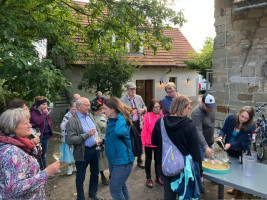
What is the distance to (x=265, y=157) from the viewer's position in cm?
553

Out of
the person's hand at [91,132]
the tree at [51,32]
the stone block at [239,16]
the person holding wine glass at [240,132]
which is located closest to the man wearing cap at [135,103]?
the tree at [51,32]

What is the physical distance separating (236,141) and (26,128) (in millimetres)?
2875

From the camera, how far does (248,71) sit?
5301 millimetres

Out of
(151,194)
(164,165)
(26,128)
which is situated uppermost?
(26,128)

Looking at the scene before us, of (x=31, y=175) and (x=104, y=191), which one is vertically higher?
(x=31, y=175)

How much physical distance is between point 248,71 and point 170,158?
3.88 metres

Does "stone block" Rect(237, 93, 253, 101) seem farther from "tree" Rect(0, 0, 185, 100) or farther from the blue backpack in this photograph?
the blue backpack

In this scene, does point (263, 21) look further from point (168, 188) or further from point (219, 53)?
point (168, 188)

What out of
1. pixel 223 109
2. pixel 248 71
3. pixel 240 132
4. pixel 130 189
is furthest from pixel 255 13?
pixel 130 189

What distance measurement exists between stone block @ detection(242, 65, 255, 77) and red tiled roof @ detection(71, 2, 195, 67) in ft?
21.4

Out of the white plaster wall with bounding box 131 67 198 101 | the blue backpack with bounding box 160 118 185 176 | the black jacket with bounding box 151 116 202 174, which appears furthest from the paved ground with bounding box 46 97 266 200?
the white plaster wall with bounding box 131 67 198 101

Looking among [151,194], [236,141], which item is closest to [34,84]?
[151,194]

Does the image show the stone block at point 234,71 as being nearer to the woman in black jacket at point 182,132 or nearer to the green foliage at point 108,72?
the woman in black jacket at point 182,132

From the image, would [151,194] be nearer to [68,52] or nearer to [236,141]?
[236,141]
